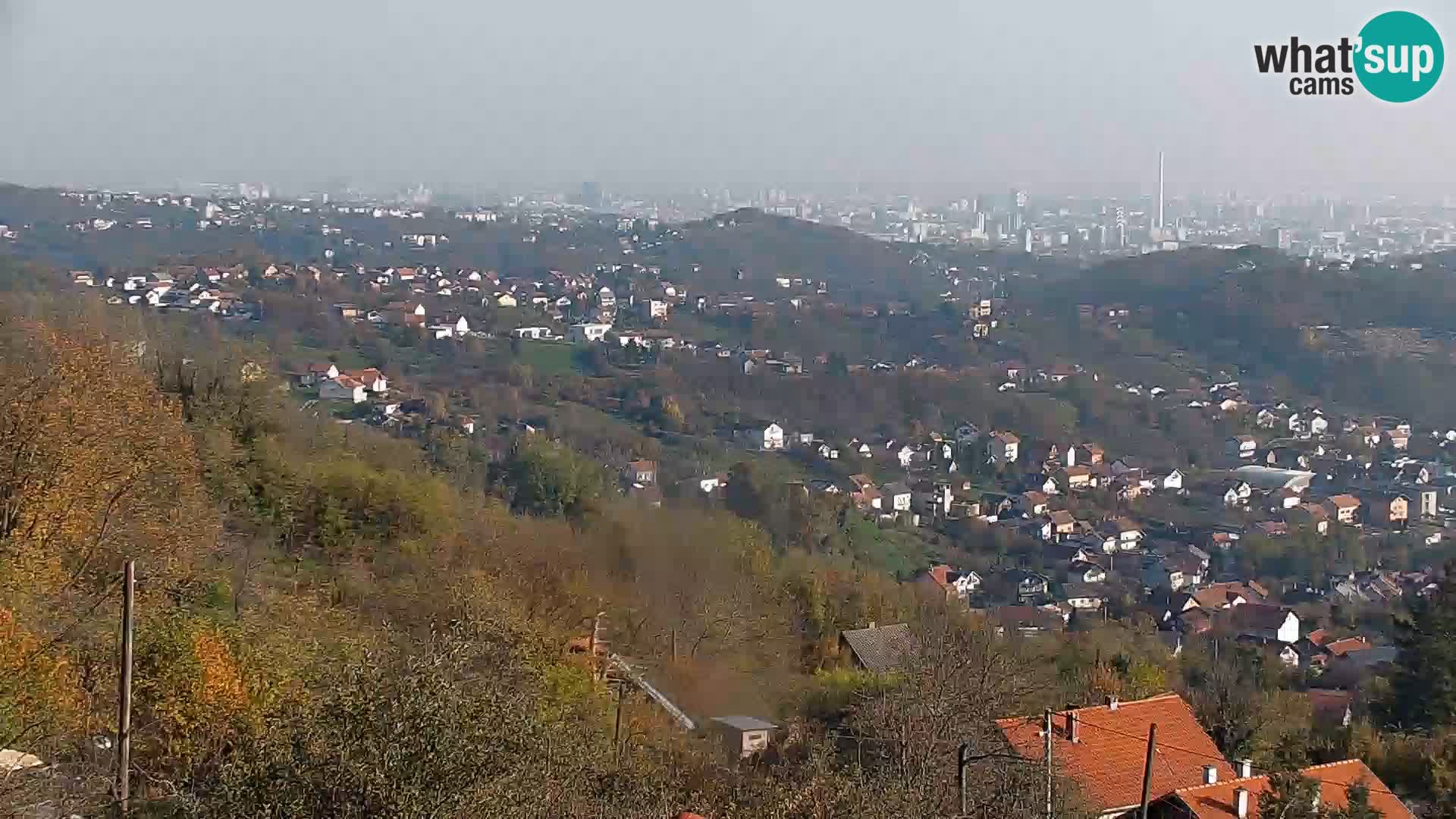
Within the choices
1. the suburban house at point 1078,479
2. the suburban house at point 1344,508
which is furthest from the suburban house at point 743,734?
the suburban house at point 1344,508

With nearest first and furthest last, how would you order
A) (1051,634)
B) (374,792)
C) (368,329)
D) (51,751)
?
(374,792)
(51,751)
(1051,634)
(368,329)

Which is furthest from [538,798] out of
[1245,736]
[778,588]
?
[778,588]

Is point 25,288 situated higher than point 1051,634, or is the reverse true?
point 25,288

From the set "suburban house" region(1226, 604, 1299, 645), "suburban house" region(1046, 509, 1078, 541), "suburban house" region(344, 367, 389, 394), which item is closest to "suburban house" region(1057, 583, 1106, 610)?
"suburban house" region(1226, 604, 1299, 645)

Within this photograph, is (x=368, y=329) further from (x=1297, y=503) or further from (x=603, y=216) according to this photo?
(x=603, y=216)

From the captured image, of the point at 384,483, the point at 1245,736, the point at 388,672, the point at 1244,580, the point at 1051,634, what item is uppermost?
the point at 388,672

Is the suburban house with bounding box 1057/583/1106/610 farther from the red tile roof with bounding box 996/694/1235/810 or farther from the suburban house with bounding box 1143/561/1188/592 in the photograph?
the red tile roof with bounding box 996/694/1235/810
